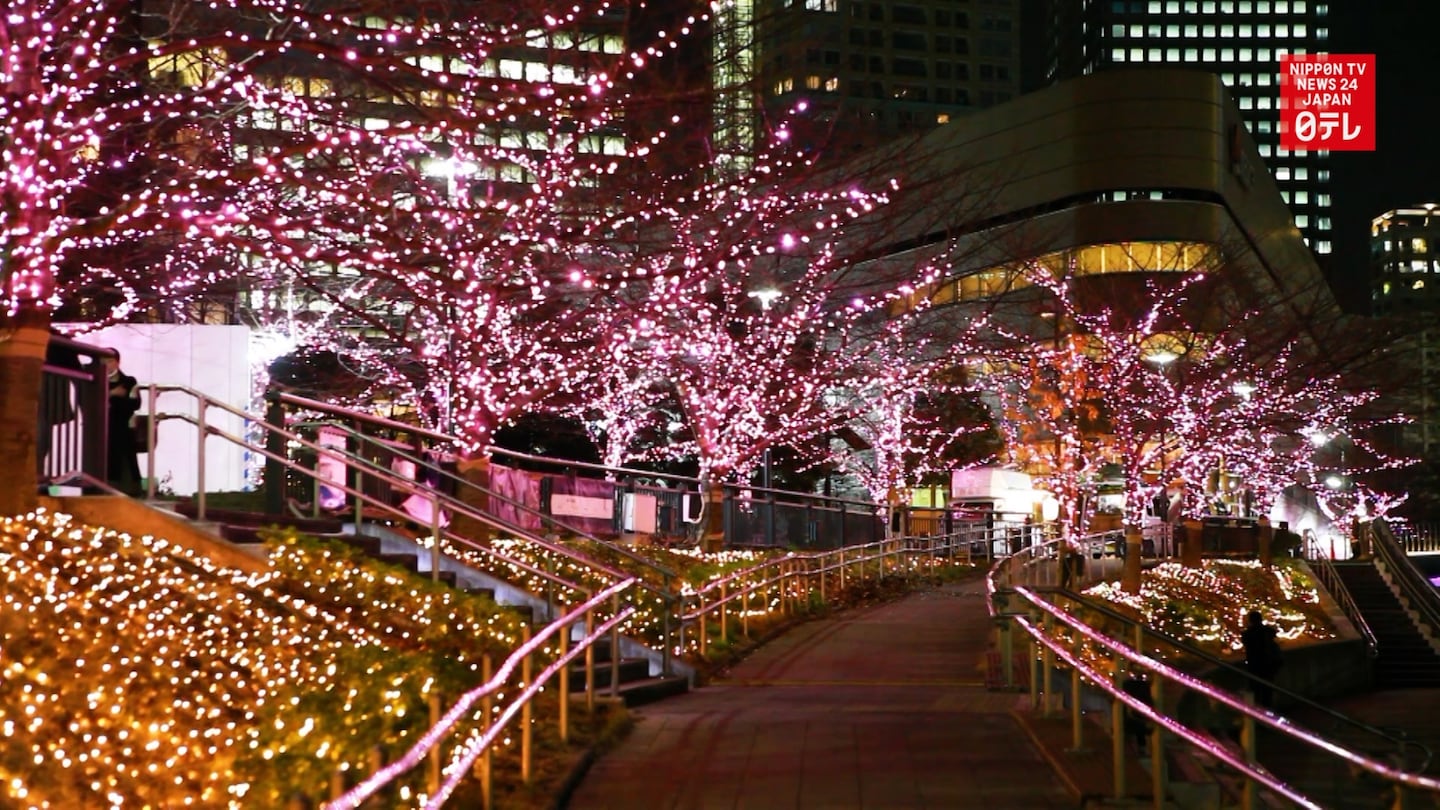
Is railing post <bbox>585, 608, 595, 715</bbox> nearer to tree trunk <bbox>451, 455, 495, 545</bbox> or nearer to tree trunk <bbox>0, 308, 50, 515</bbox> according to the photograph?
tree trunk <bbox>0, 308, 50, 515</bbox>

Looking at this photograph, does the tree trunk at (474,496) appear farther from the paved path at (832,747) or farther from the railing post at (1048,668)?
the railing post at (1048,668)

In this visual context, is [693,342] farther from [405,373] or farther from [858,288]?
[405,373]

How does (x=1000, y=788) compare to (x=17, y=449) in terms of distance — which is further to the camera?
(x=17, y=449)

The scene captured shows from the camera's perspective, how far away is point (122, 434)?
46.6 ft

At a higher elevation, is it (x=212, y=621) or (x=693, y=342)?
(x=693, y=342)

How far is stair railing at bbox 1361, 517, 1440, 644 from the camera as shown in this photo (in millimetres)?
38206

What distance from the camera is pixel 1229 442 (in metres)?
28.9

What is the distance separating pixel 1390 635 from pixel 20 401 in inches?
1344

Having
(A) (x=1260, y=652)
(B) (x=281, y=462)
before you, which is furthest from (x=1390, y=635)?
(B) (x=281, y=462)

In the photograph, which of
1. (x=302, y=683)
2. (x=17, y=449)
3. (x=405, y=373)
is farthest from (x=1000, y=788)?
(x=405, y=373)

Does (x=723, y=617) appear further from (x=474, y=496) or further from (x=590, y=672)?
(x=590, y=672)

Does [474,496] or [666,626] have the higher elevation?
[474,496]

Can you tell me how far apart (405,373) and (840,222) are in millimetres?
14088

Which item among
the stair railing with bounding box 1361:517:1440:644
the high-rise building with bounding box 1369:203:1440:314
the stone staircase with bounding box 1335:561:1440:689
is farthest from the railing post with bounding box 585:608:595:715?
the high-rise building with bounding box 1369:203:1440:314
